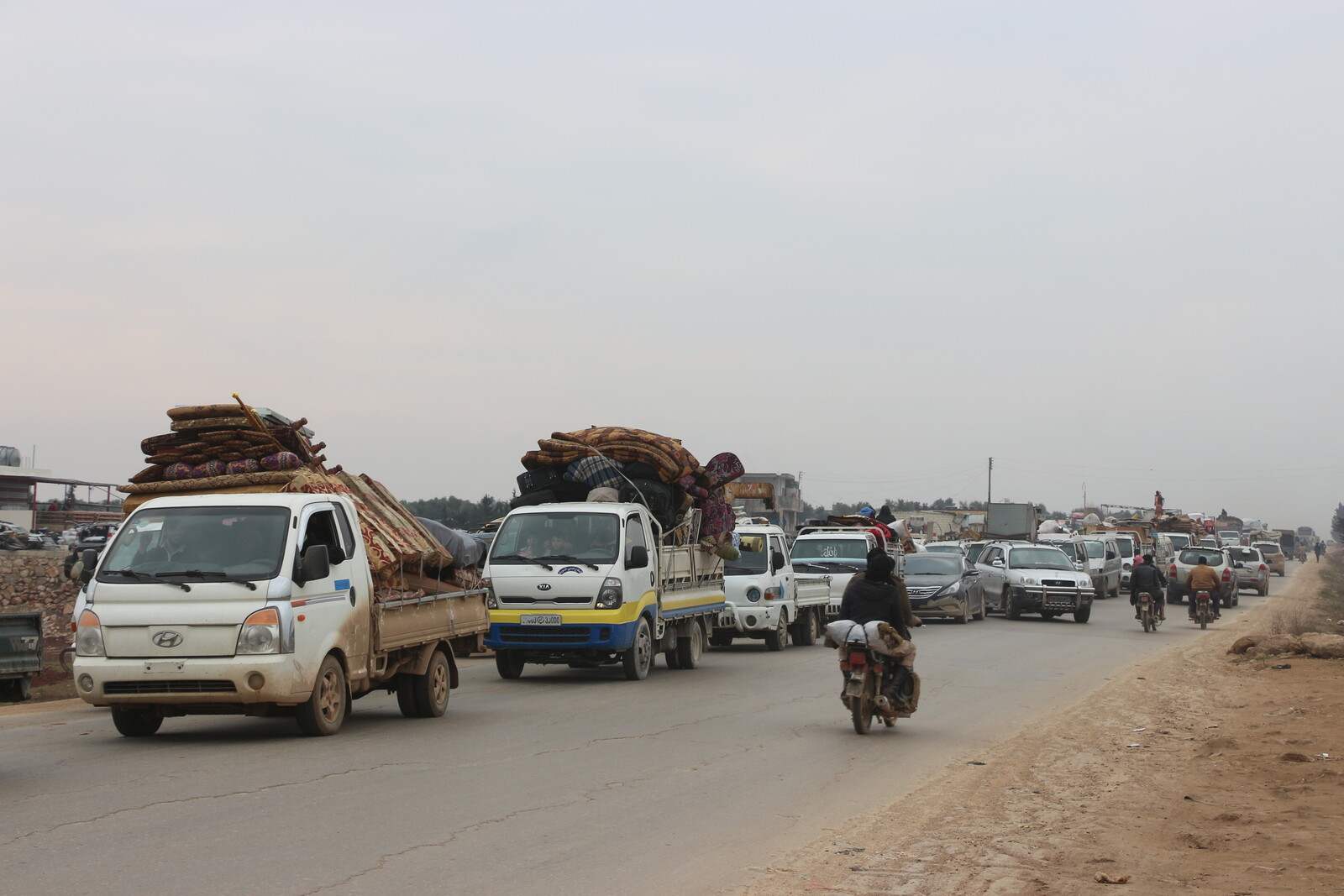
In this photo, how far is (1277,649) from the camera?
21.9 meters

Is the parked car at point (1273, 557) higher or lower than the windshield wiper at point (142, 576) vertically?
lower

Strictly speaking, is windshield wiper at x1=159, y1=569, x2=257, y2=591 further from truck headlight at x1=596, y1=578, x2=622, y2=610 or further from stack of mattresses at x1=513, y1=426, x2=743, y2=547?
stack of mattresses at x1=513, y1=426, x2=743, y2=547

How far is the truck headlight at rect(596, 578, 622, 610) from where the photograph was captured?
1627 cm

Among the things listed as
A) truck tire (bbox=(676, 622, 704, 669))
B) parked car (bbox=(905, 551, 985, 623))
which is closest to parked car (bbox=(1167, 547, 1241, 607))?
parked car (bbox=(905, 551, 985, 623))

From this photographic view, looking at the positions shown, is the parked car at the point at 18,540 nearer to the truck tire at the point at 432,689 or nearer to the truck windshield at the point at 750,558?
the truck windshield at the point at 750,558

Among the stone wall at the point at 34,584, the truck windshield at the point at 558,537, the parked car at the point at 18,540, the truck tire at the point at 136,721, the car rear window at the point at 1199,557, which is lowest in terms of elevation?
the stone wall at the point at 34,584

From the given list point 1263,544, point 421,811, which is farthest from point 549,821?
point 1263,544

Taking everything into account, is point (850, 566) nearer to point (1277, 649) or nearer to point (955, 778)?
point (1277, 649)

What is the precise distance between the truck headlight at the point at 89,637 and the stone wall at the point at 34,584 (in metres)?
31.1

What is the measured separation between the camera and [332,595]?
10.8 meters

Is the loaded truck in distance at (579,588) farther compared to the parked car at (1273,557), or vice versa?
the parked car at (1273,557)

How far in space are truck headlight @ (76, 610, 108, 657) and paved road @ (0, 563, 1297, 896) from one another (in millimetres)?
792

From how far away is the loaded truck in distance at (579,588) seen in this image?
16.3m

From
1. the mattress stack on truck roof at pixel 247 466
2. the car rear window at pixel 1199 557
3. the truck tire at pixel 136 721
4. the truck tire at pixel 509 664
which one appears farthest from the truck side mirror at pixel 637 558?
the car rear window at pixel 1199 557
